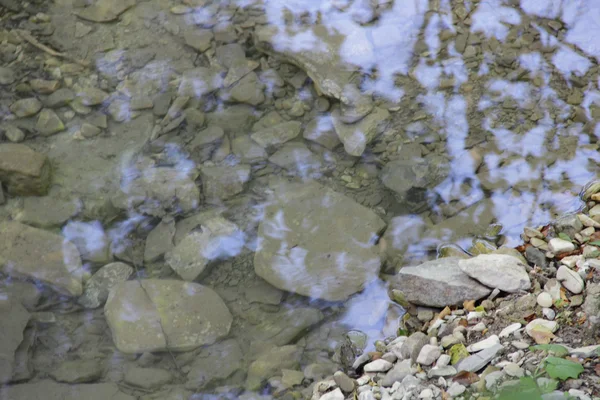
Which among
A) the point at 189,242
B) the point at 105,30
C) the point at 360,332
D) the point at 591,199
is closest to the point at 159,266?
the point at 189,242

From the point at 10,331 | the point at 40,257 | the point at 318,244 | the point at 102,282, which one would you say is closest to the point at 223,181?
the point at 318,244

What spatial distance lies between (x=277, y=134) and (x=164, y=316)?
3.65 feet

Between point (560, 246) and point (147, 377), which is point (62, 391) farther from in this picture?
point (560, 246)

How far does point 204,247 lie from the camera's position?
2793 mm

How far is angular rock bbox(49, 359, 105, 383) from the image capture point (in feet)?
8.02

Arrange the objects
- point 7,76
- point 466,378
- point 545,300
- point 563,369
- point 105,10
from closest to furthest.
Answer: point 563,369, point 466,378, point 545,300, point 7,76, point 105,10

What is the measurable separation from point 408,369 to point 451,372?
7.0 inches

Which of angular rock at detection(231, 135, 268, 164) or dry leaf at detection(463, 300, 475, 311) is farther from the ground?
dry leaf at detection(463, 300, 475, 311)

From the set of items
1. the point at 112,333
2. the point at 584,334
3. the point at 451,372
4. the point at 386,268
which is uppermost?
the point at 584,334

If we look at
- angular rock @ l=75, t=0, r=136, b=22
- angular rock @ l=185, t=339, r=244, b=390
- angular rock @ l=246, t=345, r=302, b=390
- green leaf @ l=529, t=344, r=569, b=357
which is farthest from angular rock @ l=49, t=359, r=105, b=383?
angular rock @ l=75, t=0, r=136, b=22

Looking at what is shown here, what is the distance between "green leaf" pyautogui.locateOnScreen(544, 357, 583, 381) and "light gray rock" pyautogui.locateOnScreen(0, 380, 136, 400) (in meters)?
1.55

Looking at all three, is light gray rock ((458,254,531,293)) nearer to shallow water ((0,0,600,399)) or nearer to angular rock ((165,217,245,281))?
shallow water ((0,0,600,399))

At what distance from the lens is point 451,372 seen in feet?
6.74

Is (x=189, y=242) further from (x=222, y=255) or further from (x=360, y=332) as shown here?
(x=360, y=332)
